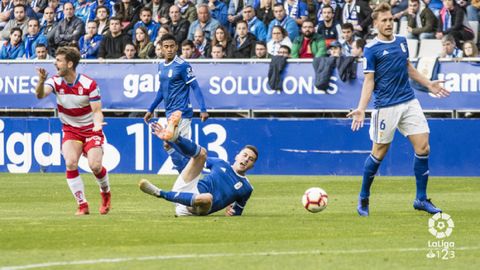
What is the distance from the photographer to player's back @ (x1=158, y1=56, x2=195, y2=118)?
18922 millimetres

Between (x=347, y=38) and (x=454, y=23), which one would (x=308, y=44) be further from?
(x=454, y=23)

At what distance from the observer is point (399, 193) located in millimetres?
19969

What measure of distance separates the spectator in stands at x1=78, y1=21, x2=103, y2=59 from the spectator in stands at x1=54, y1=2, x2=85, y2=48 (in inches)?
12.7

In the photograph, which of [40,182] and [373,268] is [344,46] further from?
[373,268]

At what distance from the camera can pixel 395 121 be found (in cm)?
1485

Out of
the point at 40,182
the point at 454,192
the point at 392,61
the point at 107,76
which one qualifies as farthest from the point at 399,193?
the point at 107,76

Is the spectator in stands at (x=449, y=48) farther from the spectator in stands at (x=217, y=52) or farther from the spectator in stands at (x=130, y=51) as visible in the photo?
the spectator in stands at (x=130, y=51)

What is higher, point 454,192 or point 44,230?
point 44,230

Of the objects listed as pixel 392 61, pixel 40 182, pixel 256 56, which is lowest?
pixel 40 182

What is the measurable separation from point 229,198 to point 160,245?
3287 millimetres

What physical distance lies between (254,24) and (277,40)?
1135 mm

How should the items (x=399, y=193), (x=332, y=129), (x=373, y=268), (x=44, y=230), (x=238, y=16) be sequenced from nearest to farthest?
(x=373, y=268) → (x=44, y=230) → (x=399, y=193) → (x=332, y=129) → (x=238, y=16)

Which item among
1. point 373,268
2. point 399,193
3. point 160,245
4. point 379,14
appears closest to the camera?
point 373,268

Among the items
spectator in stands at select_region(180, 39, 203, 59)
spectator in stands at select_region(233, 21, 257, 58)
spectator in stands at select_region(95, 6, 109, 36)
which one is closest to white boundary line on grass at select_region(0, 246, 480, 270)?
spectator in stands at select_region(180, 39, 203, 59)
